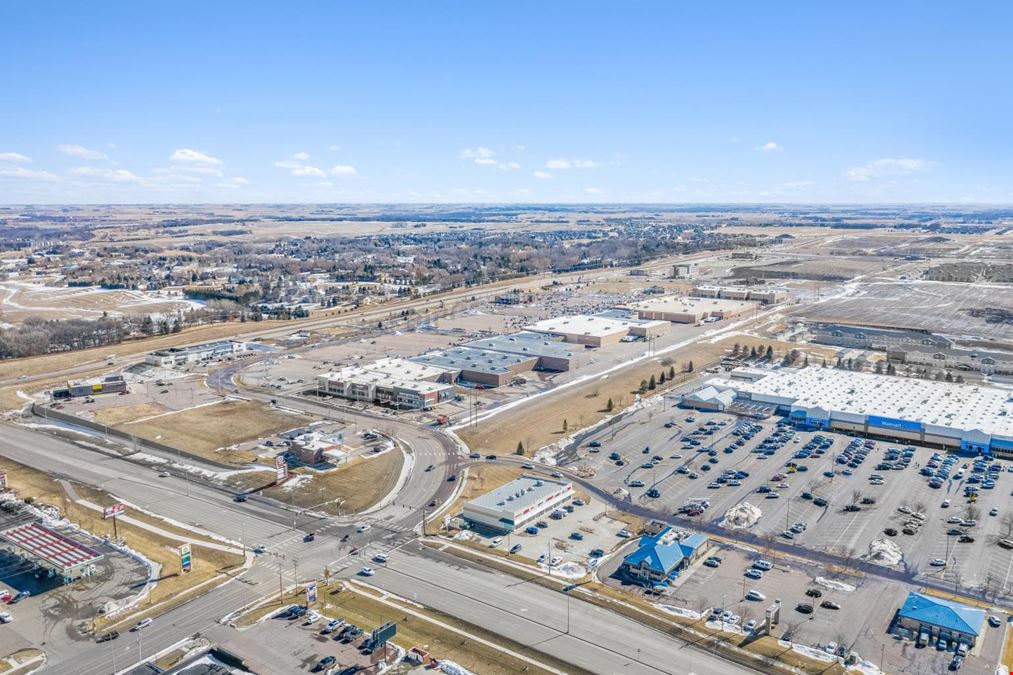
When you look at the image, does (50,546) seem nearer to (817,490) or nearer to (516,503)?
(516,503)

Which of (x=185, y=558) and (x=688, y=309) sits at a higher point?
(x=688, y=309)

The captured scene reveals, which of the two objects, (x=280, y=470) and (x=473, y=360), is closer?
(x=280, y=470)

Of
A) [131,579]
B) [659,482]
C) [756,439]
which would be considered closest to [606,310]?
[756,439]

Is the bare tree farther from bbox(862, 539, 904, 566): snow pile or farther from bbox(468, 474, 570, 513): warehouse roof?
bbox(468, 474, 570, 513): warehouse roof

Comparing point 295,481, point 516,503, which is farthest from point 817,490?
point 295,481

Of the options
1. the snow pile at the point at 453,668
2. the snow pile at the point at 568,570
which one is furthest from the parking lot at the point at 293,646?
the snow pile at the point at 568,570

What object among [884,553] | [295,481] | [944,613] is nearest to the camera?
[944,613]
